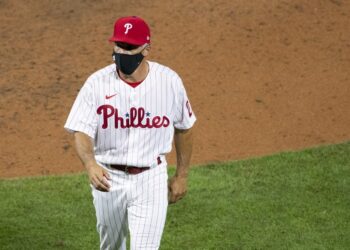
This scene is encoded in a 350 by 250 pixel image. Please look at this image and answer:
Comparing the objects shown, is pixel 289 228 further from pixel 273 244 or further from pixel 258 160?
pixel 258 160

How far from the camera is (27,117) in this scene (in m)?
10.5

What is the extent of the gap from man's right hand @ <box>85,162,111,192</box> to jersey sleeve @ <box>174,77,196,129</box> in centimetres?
65

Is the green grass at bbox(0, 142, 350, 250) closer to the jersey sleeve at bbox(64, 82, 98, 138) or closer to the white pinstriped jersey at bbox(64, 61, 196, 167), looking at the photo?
the white pinstriped jersey at bbox(64, 61, 196, 167)

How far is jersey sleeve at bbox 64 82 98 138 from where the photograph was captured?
5.97 meters

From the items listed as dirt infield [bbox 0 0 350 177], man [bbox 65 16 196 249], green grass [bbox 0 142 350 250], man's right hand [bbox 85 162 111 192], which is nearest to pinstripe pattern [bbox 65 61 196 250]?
man [bbox 65 16 196 249]

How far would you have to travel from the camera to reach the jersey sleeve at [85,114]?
19.6ft

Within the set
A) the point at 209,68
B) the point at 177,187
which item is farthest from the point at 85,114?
the point at 209,68

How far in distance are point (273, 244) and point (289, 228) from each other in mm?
346

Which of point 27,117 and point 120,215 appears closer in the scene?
point 120,215

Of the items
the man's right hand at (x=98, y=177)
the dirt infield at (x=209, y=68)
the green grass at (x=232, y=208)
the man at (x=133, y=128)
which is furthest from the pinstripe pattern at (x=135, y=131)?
the dirt infield at (x=209, y=68)

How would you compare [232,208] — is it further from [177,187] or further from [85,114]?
[85,114]

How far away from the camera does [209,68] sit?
11.5 m

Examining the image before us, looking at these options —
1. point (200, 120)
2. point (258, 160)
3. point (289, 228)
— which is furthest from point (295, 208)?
point (200, 120)

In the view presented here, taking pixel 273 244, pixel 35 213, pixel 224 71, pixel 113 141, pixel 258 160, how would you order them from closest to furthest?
pixel 113 141, pixel 273 244, pixel 35 213, pixel 258 160, pixel 224 71
